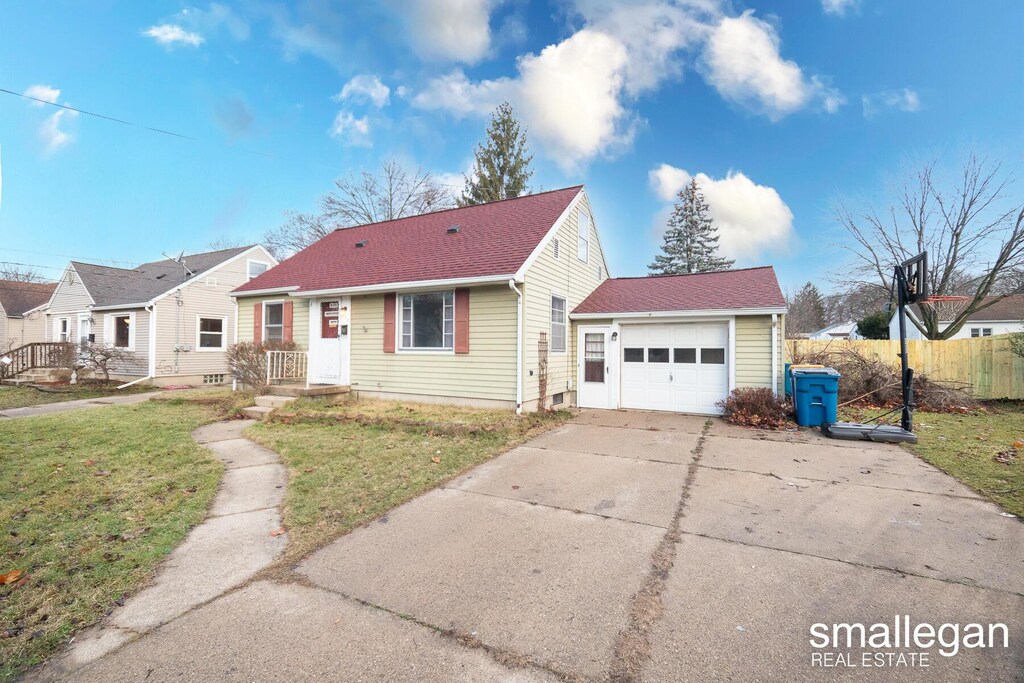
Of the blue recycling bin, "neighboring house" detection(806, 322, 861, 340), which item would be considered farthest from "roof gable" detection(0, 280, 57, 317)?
"neighboring house" detection(806, 322, 861, 340)

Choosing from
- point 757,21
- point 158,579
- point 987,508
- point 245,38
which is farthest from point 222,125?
point 987,508

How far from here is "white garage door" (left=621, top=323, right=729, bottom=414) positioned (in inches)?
408

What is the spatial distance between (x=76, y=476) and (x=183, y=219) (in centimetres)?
2108

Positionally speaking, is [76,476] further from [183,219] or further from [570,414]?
→ [183,219]

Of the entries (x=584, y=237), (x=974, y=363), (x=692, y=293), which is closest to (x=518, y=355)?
(x=692, y=293)

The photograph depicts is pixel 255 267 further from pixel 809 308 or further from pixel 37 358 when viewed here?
pixel 809 308

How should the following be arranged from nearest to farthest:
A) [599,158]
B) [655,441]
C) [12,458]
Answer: [12,458], [655,441], [599,158]

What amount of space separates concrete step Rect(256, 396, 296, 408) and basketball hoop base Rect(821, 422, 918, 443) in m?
11.2

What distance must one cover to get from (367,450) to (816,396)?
8.58 metres

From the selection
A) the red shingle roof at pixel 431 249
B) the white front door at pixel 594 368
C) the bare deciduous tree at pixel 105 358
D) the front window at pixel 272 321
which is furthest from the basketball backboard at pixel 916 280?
the bare deciduous tree at pixel 105 358

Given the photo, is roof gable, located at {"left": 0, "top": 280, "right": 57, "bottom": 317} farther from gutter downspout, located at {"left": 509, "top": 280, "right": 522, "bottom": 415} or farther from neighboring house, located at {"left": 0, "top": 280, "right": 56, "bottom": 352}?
gutter downspout, located at {"left": 509, "top": 280, "right": 522, "bottom": 415}

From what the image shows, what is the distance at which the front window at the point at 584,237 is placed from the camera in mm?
12641

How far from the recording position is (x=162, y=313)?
16312 millimetres

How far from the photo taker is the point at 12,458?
18.9 ft
